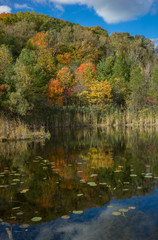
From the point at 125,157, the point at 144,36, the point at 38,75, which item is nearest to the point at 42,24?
the point at 144,36

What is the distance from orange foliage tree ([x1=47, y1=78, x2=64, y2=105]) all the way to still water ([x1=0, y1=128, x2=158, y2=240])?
2017cm

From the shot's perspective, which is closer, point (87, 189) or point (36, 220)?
point (36, 220)

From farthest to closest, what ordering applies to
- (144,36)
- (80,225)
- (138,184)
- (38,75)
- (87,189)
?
(144,36) → (38,75) → (138,184) → (87,189) → (80,225)

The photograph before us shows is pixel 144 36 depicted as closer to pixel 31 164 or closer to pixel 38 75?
pixel 38 75

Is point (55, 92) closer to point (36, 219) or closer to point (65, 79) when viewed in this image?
point (65, 79)

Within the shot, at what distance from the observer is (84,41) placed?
52125 mm

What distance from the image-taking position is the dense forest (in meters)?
16.2

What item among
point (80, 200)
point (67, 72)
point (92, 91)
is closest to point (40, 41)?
point (67, 72)

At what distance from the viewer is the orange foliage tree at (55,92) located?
27933mm

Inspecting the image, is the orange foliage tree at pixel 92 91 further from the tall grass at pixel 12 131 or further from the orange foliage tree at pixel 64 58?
the orange foliage tree at pixel 64 58

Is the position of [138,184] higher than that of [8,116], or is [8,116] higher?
[8,116]

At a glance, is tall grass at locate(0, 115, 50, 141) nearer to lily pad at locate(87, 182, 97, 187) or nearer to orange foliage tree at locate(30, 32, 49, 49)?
lily pad at locate(87, 182, 97, 187)

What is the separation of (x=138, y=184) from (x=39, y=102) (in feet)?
57.6

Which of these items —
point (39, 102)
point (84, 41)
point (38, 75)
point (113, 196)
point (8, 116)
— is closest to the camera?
point (113, 196)
